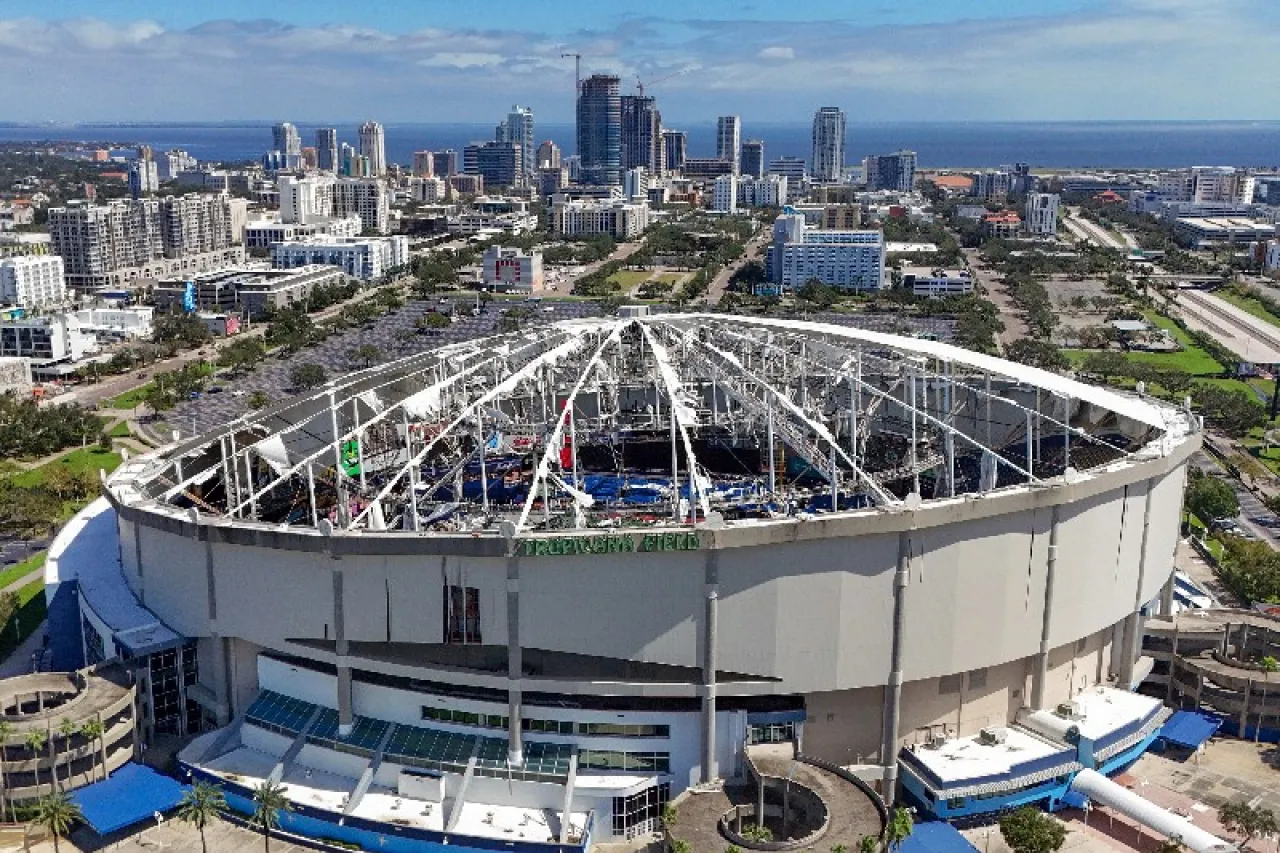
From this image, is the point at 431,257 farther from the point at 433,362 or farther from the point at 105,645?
the point at 105,645

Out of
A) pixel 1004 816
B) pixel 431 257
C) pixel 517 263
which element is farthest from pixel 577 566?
pixel 431 257

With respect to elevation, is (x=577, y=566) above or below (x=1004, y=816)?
above

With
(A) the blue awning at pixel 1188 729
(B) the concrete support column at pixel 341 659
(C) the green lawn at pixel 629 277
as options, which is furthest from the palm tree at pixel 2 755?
(C) the green lawn at pixel 629 277

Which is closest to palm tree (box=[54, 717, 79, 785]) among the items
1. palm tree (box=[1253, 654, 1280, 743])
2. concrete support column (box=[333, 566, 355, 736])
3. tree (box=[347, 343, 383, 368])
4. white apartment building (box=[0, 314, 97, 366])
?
concrete support column (box=[333, 566, 355, 736])

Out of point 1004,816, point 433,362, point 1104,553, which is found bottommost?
Result: point 1004,816

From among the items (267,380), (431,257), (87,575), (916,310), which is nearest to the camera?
(87,575)

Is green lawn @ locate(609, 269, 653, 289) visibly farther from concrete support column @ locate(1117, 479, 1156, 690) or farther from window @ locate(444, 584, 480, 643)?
window @ locate(444, 584, 480, 643)

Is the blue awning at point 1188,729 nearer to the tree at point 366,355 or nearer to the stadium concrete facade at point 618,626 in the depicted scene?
the stadium concrete facade at point 618,626

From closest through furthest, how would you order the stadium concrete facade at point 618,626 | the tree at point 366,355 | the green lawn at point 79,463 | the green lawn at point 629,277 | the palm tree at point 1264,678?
the stadium concrete facade at point 618,626 < the palm tree at point 1264,678 < the green lawn at point 79,463 < the tree at point 366,355 < the green lawn at point 629,277
